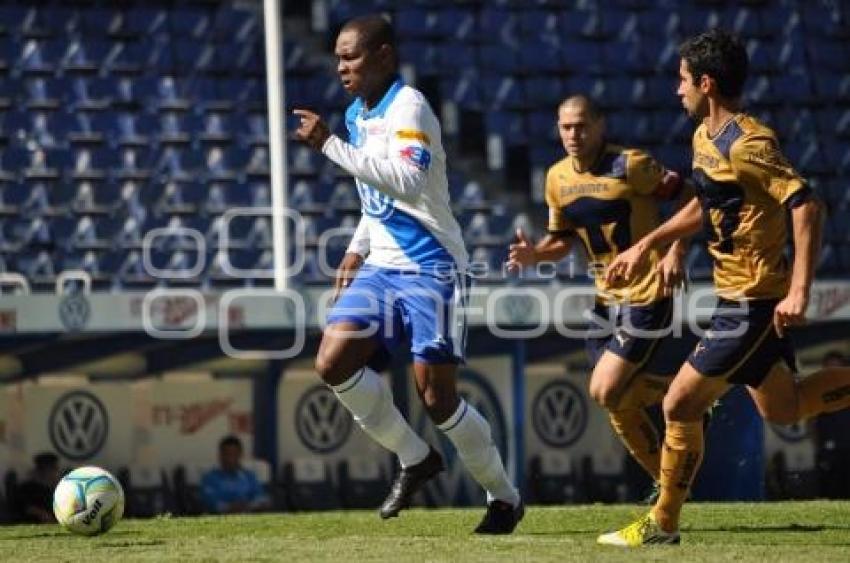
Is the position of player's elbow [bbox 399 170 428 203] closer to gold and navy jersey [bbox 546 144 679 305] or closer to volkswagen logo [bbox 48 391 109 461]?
gold and navy jersey [bbox 546 144 679 305]

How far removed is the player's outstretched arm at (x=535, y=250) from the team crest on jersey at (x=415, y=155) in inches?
43.0

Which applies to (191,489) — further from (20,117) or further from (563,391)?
(20,117)

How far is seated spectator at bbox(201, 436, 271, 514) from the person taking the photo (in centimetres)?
1549

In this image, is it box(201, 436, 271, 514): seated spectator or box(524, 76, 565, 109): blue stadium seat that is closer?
box(201, 436, 271, 514): seated spectator

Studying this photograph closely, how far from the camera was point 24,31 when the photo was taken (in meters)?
20.0

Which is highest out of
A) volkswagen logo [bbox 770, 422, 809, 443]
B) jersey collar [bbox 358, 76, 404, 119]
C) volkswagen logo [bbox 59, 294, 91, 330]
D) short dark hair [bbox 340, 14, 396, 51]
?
short dark hair [bbox 340, 14, 396, 51]

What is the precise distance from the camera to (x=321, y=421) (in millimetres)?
16547

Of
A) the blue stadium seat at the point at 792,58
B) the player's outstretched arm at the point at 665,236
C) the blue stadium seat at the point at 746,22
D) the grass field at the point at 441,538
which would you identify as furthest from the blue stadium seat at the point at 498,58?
the player's outstretched arm at the point at 665,236

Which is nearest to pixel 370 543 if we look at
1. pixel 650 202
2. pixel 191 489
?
pixel 650 202

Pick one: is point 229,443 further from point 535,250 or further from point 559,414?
point 535,250

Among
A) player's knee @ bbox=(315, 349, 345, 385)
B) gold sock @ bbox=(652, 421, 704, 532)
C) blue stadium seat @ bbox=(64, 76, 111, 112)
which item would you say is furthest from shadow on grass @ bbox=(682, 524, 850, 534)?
blue stadium seat @ bbox=(64, 76, 111, 112)

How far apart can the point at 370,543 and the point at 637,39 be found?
14.1 meters

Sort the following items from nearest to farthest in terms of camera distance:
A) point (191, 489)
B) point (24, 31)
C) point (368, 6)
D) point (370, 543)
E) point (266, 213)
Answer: point (370, 543) < point (191, 489) < point (266, 213) < point (24, 31) < point (368, 6)

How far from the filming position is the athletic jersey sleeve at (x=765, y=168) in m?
7.92
